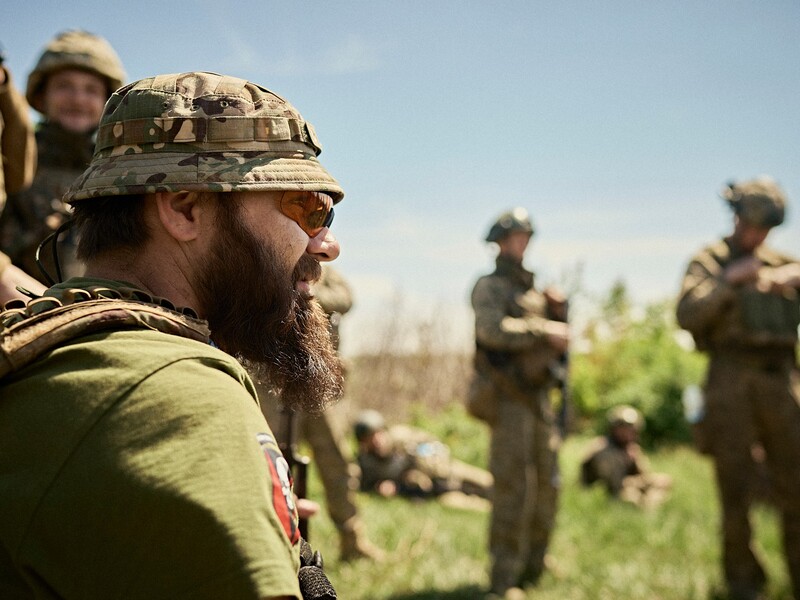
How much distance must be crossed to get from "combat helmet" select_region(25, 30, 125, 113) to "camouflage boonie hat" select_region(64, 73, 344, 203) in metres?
2.96

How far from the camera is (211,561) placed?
105cm

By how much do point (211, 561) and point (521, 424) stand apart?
5239mm

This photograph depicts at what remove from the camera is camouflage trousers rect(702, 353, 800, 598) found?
18.3 ft

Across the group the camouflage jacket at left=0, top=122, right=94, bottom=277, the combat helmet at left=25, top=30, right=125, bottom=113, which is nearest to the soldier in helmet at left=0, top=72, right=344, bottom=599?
the camouflage jacket at left=0, top=122, right=94, bottom=277

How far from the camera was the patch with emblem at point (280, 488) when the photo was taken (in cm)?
117

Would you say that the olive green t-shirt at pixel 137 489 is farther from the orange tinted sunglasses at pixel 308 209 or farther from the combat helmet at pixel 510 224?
the combat helmet at pixel 510 224

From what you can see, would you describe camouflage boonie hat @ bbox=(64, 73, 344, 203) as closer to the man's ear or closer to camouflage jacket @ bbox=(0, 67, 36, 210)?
the man's ear

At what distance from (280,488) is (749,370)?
17.2 feet

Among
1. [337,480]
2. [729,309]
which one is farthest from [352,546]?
[729,309]

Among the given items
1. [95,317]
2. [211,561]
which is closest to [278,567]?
[211,561]

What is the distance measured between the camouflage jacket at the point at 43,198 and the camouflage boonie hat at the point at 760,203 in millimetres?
4370

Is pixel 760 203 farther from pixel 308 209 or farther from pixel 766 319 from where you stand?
pixel 308 209

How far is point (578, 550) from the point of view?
285 inches

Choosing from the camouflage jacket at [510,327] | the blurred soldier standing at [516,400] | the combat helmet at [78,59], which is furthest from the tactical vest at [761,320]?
the combat helmet at [78,59]
